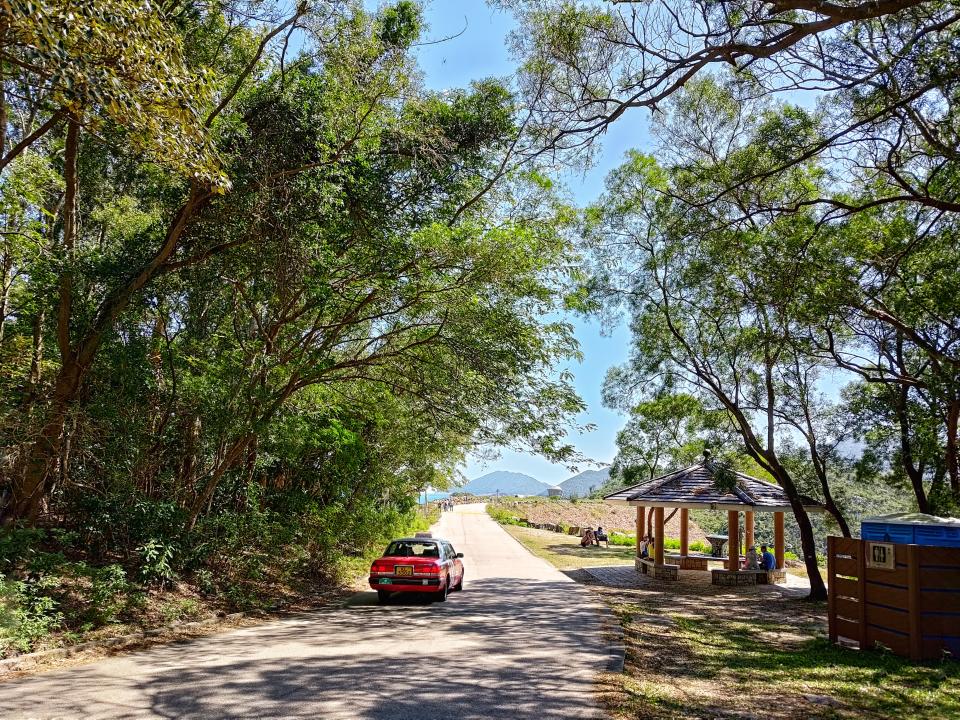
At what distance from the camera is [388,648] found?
9.48 metres

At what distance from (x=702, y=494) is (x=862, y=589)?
1125cm

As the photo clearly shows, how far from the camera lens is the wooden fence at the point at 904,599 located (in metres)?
9.53

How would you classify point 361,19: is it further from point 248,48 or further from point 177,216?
point 177,216

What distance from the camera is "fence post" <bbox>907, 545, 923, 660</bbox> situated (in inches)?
374

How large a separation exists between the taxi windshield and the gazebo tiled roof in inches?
335

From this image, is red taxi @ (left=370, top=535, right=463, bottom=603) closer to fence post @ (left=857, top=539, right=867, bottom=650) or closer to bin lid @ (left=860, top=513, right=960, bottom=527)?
fence post @ (left=857, top=539, right=867, bottom=650)

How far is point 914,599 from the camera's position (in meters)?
9.60

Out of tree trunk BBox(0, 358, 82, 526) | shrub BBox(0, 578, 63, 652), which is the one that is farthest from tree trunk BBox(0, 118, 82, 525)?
shrub BBox(0, 578, 63, 652)

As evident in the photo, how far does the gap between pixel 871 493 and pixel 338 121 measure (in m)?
21.6

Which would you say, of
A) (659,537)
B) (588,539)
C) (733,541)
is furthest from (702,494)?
(588,539)

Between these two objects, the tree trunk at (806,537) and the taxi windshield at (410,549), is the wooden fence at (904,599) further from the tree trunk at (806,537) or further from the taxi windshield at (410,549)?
the taxi windshield at (410,549)

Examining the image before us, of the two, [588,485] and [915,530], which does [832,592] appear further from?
[588,485]

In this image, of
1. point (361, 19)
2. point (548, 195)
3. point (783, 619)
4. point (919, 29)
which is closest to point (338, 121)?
point (361, 19)

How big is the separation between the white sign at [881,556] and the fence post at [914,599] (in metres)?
0.31
